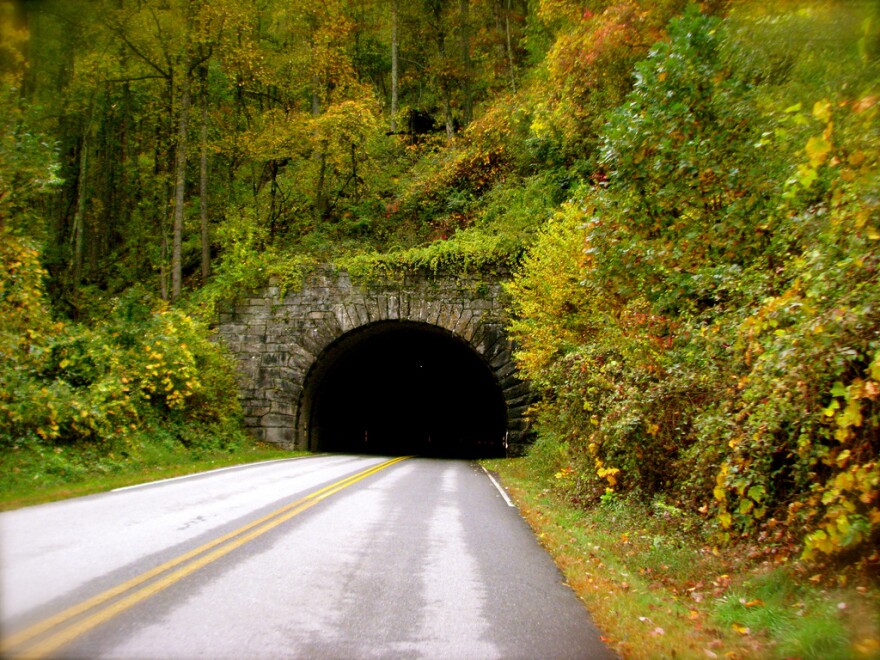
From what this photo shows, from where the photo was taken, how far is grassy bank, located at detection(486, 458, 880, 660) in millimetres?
3891

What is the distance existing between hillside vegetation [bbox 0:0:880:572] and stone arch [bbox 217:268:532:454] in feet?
2.84

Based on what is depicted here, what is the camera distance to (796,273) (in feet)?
20.2

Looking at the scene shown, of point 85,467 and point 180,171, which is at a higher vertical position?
point 180,171

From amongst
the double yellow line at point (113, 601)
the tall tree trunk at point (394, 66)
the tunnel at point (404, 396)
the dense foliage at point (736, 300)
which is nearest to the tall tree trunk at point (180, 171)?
the tunnel at point (404, 396)

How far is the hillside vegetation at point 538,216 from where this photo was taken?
4859 mm

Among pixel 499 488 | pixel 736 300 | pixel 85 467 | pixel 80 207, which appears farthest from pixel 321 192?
pixel 736 300

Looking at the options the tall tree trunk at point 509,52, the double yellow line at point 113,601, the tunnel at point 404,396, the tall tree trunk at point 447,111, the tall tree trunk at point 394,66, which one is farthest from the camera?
the tall tree trunk at point 447,111

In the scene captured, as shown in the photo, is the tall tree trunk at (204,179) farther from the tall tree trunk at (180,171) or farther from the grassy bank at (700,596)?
the grassy bank at (700,596)

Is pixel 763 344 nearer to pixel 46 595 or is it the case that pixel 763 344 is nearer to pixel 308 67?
pixel 46 595

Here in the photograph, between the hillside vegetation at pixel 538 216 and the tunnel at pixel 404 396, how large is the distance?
3579mm

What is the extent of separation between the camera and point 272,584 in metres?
4.73

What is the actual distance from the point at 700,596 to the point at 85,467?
10.4 m

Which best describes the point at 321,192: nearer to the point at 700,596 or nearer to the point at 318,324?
the point at 318,324

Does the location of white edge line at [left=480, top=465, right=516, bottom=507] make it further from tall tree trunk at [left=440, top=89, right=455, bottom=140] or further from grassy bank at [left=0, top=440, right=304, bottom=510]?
tall tree trunk at [left=440, top=89, right=455, bottom=140]
